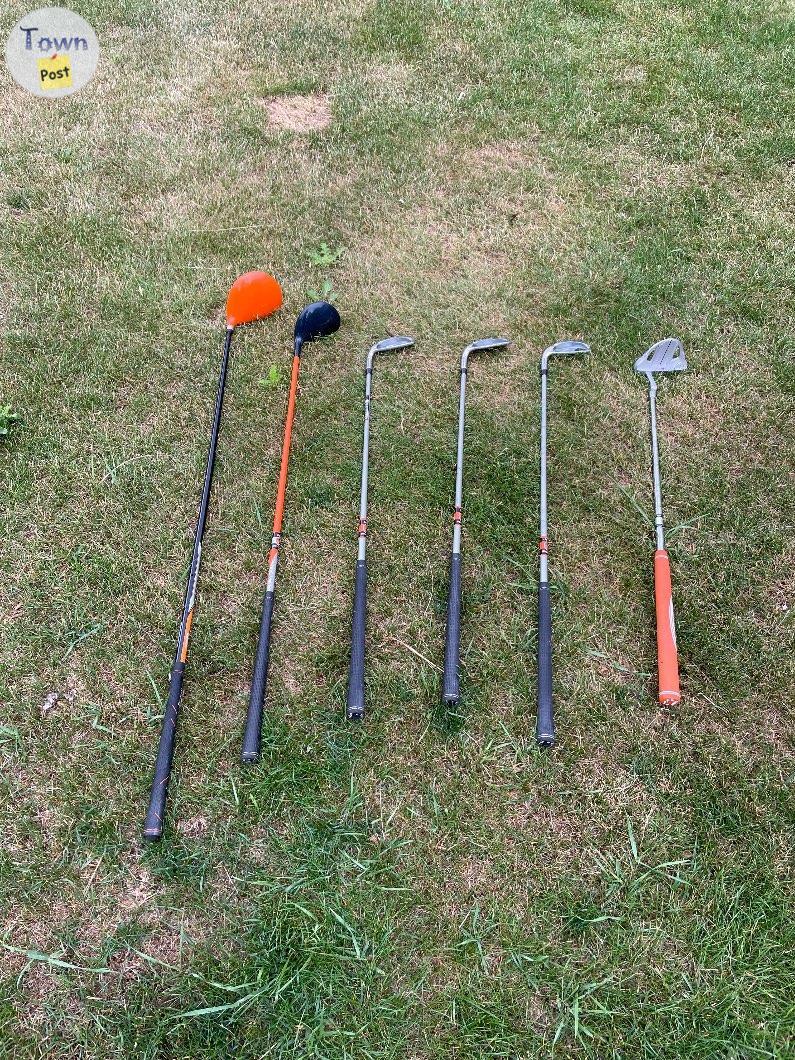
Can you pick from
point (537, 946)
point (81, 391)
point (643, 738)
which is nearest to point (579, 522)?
point (643, 738)

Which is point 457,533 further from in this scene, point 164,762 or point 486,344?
point 164,762

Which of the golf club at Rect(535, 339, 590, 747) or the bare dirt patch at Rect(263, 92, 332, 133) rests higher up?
the bare dirt patch at Rect(263, 92, 332, 133)

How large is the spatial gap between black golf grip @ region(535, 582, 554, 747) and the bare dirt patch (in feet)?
15.1

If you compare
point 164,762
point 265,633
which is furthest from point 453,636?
point 164,762

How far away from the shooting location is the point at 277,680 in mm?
3516

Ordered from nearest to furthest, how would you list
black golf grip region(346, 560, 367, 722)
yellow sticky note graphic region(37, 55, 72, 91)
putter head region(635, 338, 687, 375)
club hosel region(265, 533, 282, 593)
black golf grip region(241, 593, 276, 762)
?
black golf grip region(241, 593, 276, 762) → black golf grip region(346, 560, 367, 722) → club hosel region(265, 533, 282, 593) → putter head region(635, 338, 687, 375) → yellow sticky note graphic region(37, 55, 72, 91)

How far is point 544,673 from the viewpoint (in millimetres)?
3404

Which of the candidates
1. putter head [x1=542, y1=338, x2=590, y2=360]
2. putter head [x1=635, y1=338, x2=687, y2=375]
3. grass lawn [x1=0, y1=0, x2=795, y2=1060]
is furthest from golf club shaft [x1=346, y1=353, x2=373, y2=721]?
putter head [x1=635, y1=338, x2=687, y2=375]

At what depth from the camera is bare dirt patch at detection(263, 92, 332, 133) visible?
5.97m

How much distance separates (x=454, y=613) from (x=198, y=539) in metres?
1.43

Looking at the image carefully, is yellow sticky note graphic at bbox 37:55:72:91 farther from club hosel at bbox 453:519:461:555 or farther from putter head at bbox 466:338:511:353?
club hosel at bbox 453:519:461:555

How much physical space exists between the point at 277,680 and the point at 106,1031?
1519 millimetres

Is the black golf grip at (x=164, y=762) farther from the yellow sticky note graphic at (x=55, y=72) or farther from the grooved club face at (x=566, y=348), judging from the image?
the yellow sticky note graphic at (x=55, y=72)

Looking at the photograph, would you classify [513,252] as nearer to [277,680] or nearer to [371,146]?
[371,146]
